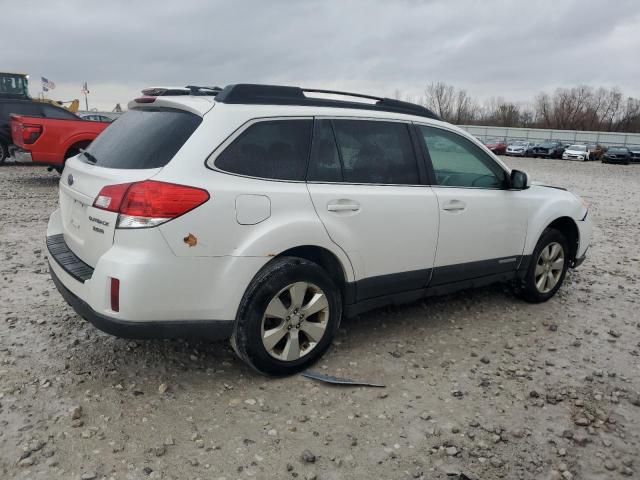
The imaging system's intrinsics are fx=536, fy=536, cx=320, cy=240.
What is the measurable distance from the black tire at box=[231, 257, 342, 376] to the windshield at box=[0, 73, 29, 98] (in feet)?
91.5

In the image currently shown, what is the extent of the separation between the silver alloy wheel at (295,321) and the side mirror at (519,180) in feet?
6.92

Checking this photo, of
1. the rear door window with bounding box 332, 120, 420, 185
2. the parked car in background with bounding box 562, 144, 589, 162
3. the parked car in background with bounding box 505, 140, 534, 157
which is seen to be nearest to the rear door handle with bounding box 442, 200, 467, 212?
the rear door window with bounding box 332, 120, 420, 185

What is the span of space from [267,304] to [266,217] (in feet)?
1.72

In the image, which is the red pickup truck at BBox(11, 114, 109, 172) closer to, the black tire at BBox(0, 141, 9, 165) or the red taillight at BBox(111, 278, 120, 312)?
the black tire at BBox(0, 141, 9, 165)

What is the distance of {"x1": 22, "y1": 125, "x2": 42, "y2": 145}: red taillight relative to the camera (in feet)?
33.4

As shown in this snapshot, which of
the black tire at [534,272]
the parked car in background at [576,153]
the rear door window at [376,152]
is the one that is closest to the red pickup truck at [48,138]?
the rear door window at [376,152]

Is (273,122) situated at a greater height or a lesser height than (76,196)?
greater

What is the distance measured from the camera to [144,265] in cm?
284

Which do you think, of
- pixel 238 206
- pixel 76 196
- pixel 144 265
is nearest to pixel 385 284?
pixel 238 206

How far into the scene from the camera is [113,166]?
323cm

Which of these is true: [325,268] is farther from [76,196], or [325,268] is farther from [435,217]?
[76,196]

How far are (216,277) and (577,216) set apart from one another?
3749mm

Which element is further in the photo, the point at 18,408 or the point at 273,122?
the point at 273,122

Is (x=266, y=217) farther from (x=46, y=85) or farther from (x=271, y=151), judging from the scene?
(x=46, y=85)
